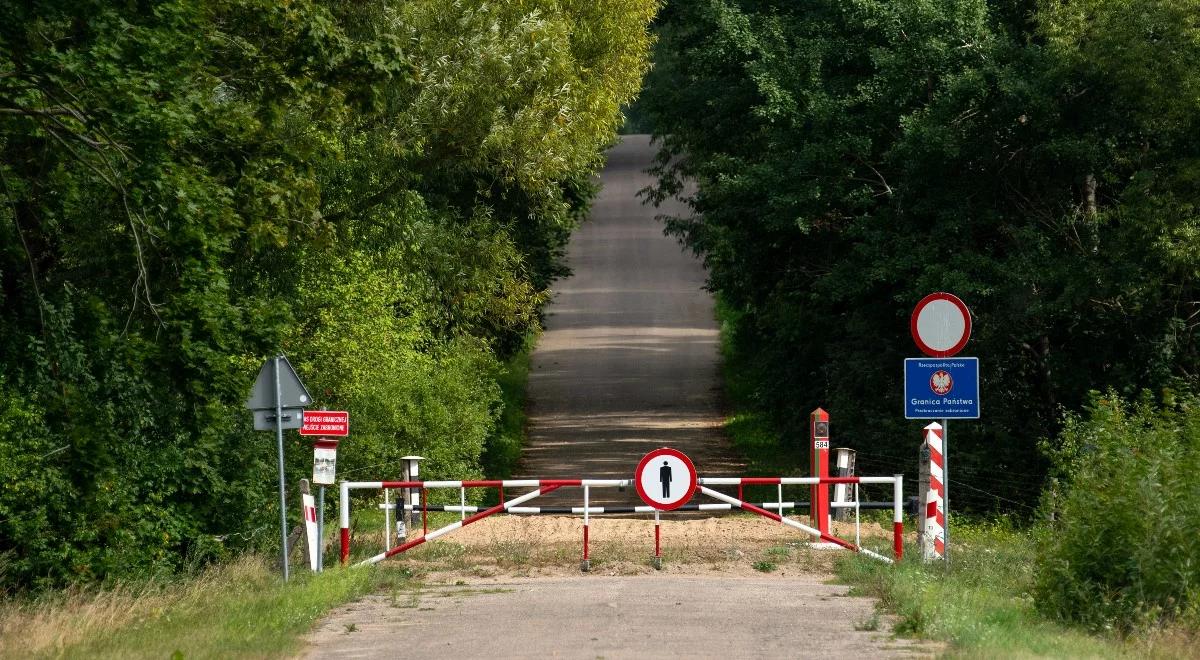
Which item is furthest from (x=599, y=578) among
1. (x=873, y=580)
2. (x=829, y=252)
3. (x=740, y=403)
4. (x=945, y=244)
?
(x=740, y=403)

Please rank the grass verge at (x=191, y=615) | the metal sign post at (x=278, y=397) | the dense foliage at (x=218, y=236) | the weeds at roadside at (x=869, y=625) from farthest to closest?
1. the metal sign post at (x=278, y=397)
2. the dense foliage at (x=218, y=236)
3. the weeds at roadside at (x=869, y=625)
4. the grass verge at (x=191, y=615)

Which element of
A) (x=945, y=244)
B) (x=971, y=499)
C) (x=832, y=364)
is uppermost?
(x=945, y=244)

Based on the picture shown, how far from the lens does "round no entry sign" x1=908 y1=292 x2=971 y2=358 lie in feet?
58.3

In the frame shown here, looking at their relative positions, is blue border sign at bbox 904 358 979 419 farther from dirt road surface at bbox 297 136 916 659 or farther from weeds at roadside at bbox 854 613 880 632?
weeds at roadside at bbox 854 613 880 632

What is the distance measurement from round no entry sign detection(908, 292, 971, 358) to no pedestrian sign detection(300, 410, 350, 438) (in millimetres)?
6459

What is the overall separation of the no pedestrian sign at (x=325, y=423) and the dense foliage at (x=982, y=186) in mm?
10572

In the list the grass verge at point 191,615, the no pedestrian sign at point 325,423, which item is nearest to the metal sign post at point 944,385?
the grass verge at point 191,615

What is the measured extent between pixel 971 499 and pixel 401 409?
960 centimetres

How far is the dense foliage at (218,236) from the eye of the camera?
1759cm

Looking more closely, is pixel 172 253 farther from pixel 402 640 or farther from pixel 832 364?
pixel 832 364

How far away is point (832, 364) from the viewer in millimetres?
32531

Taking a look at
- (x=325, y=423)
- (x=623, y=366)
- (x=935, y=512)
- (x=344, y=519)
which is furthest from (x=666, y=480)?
(x=623, y=366)

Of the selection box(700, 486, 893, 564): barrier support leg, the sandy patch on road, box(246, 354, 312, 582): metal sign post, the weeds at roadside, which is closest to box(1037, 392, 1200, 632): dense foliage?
the weeds at roadside

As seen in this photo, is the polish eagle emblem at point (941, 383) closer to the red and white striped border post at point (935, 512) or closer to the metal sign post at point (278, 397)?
the red and white striped border post at point (935, 512)
